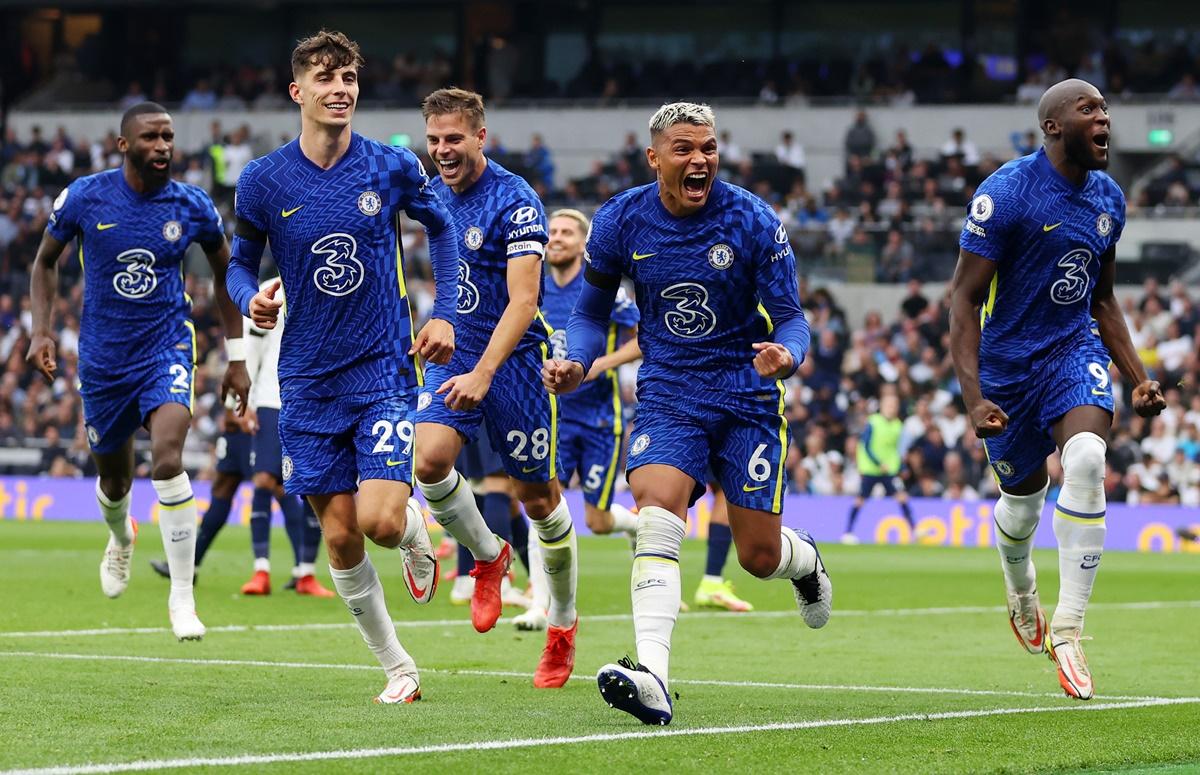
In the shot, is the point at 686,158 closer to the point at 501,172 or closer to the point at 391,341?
the point at 391,341

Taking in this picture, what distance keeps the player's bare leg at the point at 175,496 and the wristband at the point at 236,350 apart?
407mm

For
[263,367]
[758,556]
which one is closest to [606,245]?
[758,556]

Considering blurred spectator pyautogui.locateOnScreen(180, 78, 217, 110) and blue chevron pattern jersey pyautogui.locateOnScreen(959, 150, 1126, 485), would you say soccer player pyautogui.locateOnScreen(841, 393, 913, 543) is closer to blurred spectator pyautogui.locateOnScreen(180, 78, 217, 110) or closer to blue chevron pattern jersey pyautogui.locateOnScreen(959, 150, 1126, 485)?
blue chevron pattern jersey pyautogui.locateOnScreen(959, 150, 1126, 485)

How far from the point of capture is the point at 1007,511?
9.11 metres

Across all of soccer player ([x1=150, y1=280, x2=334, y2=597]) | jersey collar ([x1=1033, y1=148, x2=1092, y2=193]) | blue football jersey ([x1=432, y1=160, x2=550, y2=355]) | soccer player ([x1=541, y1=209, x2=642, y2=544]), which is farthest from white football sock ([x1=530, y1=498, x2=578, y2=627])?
soccer player ([x1=150, y1=280, x2=334, y2=597])

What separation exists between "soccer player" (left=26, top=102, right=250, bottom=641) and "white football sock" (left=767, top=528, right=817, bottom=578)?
347 centimetres

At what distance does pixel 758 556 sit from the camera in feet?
25.6

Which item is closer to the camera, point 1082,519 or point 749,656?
point 1082,519

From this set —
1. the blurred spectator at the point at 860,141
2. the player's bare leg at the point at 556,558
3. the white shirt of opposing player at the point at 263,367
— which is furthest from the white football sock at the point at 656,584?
the blurred spectator at the point at 860,141

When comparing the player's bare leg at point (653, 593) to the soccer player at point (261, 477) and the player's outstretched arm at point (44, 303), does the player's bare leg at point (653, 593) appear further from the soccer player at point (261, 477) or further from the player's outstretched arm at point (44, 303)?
the soccer player at point (261, 477)

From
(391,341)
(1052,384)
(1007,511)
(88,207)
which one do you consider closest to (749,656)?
(1007,511)

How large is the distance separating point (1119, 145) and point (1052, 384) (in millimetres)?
27644

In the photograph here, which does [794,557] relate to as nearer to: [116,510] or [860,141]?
[116,510]

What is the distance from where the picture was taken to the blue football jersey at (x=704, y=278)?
24.8ft
